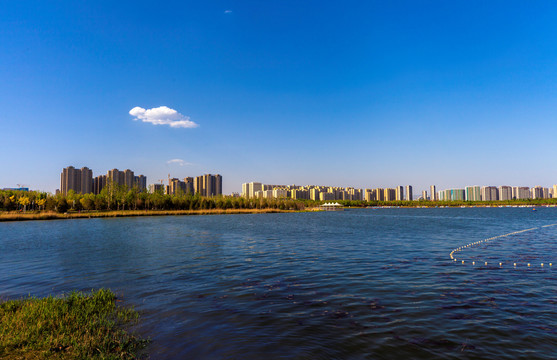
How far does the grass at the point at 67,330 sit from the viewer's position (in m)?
7.76

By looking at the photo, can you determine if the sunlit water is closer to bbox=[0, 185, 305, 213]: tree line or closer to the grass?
the grass

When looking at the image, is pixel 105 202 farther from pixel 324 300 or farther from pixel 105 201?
pixel 324 300

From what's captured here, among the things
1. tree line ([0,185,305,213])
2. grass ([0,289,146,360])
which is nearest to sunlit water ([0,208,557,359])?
grass ([0,289,146,360])

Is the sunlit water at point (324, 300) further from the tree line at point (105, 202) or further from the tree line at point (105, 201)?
the tree line at point (105, 201)

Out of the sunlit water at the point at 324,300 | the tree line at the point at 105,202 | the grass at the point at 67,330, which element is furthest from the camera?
the tree line at the point at 105,202

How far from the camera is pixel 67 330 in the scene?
30.0 feet

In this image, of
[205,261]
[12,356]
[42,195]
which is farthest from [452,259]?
[42,195]

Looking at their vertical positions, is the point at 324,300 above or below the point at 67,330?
below

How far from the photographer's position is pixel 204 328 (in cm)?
1030

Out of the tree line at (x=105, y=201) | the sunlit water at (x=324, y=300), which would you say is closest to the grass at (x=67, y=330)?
the sunlit water at (x=324, y=300)

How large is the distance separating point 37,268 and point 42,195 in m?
131

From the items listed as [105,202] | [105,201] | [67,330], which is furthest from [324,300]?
[105,201]

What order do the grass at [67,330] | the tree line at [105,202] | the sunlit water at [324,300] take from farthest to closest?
1. the tree line at [105,202]
2. the sunlit water at [324,300]
3. the grass at [67,330]

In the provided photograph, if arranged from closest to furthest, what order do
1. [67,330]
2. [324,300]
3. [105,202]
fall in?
[67,330]
[324,300]
[105,202]
